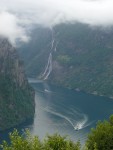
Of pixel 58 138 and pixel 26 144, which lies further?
pixel 58 138

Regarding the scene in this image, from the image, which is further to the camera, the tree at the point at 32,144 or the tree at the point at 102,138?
the tree at the point at 102,138

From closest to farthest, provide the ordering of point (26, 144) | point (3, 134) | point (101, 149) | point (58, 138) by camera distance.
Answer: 1. point (26, 144)
2. point (58, 138)
3. point (101, 149)
4. point (3, 134)

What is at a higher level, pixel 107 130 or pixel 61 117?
pixel 107 130

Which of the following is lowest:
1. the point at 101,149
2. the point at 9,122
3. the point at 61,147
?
the point at 9,122

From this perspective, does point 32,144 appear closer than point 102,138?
Yes

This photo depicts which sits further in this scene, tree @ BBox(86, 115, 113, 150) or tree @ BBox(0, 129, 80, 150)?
tree @ BBox(86, 115, 113, 150)

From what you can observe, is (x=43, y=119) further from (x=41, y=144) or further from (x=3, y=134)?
(x=41, y=144)

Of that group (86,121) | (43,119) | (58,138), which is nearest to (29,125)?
(43,119)

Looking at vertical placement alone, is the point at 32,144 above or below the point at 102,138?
above

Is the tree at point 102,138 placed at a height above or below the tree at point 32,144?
below

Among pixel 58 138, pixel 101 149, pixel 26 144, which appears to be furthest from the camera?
pixel 101 149

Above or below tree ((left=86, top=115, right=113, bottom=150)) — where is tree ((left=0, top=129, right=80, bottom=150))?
above
